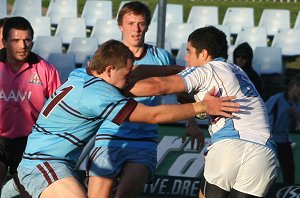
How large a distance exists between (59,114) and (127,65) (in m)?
0.51

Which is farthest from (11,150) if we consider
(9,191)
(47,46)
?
(47,46)

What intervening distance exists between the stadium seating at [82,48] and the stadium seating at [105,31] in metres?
1.37

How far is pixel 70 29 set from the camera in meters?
15.8

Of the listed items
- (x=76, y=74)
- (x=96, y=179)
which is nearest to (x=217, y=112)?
(x=76, y=74)

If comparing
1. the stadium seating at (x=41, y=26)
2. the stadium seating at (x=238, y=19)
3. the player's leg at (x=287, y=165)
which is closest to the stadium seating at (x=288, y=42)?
the stadium seating at (x=238, y=19)

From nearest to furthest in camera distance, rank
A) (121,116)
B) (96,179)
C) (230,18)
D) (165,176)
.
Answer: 1. (121,116)
2. (96,179)
3. (165,176)
4. (230,18)

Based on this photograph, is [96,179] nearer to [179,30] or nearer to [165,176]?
[165,176]

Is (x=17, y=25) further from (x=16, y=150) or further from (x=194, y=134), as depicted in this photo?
(x=194, y=134)

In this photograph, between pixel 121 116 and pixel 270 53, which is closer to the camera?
pixel 121 116

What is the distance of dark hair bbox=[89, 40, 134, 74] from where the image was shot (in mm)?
5723

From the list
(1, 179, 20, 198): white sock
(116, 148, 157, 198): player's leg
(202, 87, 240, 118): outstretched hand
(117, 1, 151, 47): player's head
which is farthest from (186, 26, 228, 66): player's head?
(1, 179, 20, 198): white sock

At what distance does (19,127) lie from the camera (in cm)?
746

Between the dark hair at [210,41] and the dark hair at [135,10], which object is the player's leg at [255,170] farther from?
the dark hair at [135,10]

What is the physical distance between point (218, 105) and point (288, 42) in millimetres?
10090
